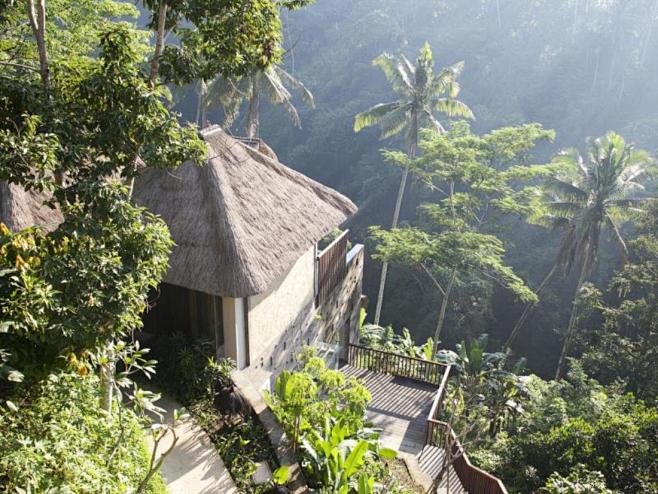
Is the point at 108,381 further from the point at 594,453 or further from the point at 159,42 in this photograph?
the point at 594,453

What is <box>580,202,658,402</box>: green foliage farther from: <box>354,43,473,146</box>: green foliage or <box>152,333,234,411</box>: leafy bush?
<box>152,333,234,411</box>: leafy bush

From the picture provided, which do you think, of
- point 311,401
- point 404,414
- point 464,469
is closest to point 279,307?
point 311,401

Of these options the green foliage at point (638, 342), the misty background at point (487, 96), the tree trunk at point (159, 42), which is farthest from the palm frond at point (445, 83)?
the tree trunk at point (159, 42)

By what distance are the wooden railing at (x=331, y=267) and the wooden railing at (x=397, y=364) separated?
8.74 feet

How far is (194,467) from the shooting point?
7.17m

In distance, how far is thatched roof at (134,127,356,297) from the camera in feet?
25.6

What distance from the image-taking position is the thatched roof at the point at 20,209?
23.5 ft

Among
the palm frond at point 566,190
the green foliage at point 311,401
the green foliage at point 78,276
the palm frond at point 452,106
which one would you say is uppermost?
the palm frond at point 452,106

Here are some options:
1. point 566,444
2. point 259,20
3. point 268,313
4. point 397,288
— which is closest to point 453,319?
point 397,288

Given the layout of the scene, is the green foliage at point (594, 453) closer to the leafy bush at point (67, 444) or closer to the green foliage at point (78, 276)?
the leafy bush at point (67, 444)

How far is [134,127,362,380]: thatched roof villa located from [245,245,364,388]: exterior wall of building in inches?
1.7

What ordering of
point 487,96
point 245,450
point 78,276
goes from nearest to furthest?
point 78,276 → point 245,450 → point 487,96

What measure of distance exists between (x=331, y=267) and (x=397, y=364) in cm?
400

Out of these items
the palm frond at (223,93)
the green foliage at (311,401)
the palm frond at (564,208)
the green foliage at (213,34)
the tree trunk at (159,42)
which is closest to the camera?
the tree trunk at (159,42)
